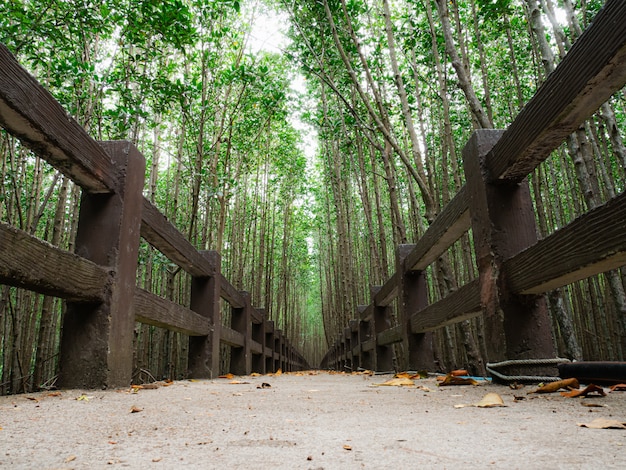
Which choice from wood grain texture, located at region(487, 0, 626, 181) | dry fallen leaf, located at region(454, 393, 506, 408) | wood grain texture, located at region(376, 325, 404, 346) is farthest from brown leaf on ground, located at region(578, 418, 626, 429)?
wood grain texture, located at region(376, 325, 404, 346)

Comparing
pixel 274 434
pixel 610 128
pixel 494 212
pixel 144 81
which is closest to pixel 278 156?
pixel 144 81

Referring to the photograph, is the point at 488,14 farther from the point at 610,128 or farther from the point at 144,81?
the point at 144,81

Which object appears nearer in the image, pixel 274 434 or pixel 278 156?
pixel 274 434

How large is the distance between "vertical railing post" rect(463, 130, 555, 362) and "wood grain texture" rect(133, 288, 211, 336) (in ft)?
5.72

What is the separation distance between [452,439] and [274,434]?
38 cm

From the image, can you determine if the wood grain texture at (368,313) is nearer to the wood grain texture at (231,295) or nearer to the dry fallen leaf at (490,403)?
the wood grain texture at (231,295)

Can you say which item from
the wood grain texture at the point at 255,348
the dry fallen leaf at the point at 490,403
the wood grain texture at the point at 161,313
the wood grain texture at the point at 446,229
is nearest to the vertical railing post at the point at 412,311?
the wood grain texture at the point at 446,229

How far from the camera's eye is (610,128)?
4398mm

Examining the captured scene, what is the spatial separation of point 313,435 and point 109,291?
4.54 ft

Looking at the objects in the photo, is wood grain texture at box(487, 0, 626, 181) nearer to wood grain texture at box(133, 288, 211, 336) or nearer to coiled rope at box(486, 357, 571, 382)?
coiled rope at box(486, 357, 571, 382)

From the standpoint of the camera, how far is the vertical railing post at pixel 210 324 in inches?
138

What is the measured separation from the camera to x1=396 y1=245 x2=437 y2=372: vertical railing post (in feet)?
10.9

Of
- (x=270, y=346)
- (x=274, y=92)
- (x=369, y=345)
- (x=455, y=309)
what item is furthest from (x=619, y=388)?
(x=270, y=346)

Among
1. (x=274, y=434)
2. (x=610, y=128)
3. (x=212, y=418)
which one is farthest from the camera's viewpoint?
(x=610, y=128)
